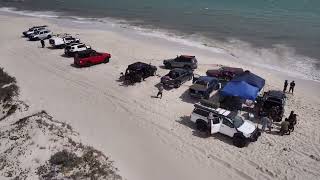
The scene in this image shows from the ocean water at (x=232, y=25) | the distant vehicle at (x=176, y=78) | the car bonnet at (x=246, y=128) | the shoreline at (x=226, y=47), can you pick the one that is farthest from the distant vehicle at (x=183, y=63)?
the car bonnet at (x=246, y=128)

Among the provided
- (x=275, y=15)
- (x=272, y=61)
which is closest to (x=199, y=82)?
(x=272, y=61)

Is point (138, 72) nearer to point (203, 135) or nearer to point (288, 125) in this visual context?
point (203, 135)

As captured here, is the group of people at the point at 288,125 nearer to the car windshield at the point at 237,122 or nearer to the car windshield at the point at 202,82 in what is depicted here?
the car windshield at the point at 237,122

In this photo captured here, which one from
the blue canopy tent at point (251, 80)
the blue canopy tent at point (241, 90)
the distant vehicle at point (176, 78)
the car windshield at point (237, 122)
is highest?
the blue canopy tent at point (251, 80)

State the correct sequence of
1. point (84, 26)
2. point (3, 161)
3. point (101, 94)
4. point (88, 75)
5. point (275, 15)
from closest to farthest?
1. point (3, 161)
2. point (101, 94)
3. point (88, 75)
4. point (84, 26)
5. point (275, 15)

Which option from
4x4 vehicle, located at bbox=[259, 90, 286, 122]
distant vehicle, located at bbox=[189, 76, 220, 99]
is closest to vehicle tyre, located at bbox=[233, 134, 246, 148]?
4x4 vehicle, located at bbox=[259, 90, 286, 122]

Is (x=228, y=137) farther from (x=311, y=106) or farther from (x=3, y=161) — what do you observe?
(x=3, y=161)
